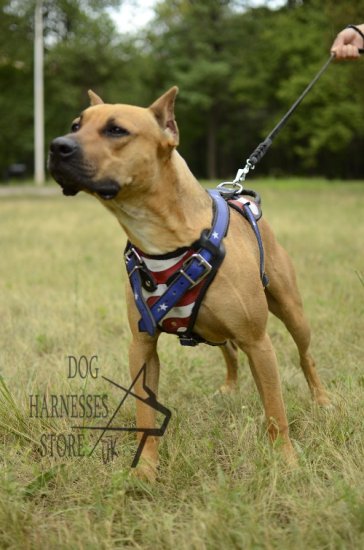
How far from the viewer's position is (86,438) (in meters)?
2.90

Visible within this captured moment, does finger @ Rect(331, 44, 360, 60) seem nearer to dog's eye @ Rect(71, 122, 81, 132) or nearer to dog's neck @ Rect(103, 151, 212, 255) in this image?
dog's neck @ Rect(103, 151, 212, 255)

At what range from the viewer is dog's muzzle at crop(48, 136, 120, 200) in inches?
96.3

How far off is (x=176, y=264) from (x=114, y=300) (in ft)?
10.4

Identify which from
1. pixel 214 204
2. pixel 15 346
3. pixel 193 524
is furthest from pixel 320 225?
pixel 193 524

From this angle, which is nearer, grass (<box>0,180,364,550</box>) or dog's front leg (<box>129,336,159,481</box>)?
grass (<box>0,180,364,550</box>)

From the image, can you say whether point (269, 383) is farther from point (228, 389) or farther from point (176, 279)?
point (228, 389)

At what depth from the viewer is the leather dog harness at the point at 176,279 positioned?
2.76 m

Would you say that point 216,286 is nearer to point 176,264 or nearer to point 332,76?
point 176,264

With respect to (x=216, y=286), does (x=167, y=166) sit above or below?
above

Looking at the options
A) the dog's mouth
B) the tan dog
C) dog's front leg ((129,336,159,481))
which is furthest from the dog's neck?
dog's front leg ((129,336,159,481))

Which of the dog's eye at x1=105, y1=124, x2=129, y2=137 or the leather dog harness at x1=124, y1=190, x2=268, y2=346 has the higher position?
the dog's eye at x1=105, y1=124, x2=129, y2=137

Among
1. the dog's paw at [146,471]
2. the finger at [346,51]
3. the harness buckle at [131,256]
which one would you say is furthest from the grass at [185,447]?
the finger at [346,51]

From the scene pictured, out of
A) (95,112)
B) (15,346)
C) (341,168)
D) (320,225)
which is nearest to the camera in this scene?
(95,112)

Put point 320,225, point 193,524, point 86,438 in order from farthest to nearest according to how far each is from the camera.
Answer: point 320,225 → point 86,438 → point 193,524
